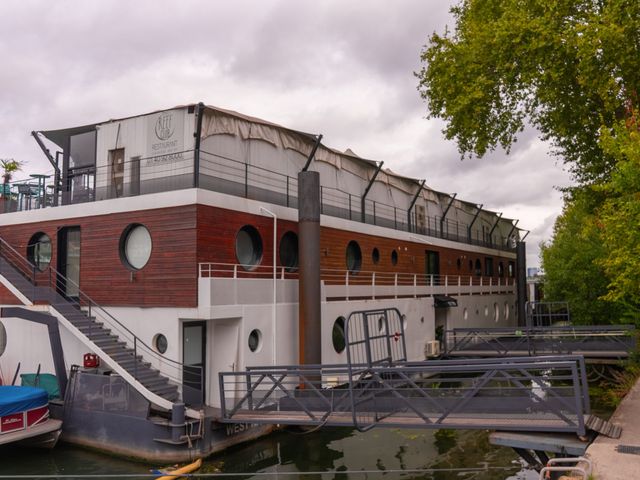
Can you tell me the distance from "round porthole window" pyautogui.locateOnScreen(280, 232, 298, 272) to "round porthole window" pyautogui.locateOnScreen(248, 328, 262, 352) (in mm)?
2558

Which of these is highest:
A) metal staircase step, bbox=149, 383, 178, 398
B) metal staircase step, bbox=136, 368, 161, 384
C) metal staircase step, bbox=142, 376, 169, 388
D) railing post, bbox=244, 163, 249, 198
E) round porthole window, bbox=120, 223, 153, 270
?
railing post, bbox=244, 163, 249, 198

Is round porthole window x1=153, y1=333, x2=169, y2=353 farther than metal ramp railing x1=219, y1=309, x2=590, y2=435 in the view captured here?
Yes

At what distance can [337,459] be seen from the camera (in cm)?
1353

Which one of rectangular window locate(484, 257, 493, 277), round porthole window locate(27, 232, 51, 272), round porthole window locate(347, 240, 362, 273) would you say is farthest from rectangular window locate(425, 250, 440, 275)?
round porthole window locate(27, 232, 51, 272)

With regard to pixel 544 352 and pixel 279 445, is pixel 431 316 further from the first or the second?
pixel 279 445

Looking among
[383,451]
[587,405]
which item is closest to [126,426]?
[383,451]

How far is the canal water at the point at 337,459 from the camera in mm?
12445

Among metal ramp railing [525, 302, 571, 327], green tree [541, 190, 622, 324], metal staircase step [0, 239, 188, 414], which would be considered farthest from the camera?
green tree [541, 190, 622, 324]

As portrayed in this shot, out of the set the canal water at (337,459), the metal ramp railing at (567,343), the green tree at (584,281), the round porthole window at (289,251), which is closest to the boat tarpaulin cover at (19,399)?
the canal water at (337,459)

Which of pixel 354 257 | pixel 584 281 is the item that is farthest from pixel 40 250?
pixel 584 281

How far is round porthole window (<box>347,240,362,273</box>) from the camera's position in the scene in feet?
68.7

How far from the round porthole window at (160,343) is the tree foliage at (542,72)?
509 inches

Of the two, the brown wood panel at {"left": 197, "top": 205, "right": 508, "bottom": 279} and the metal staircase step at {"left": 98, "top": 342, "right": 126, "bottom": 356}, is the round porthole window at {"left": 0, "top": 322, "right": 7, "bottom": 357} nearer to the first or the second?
the metal staircase step at {"left": 98, "top": 342, "right": 126, "bottom": 356}

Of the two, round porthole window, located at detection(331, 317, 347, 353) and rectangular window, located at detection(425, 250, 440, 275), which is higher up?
rectangular window, located at detection(425, 250, 440, 275)
